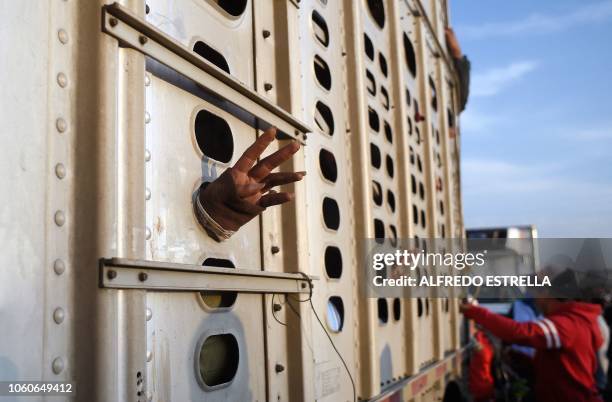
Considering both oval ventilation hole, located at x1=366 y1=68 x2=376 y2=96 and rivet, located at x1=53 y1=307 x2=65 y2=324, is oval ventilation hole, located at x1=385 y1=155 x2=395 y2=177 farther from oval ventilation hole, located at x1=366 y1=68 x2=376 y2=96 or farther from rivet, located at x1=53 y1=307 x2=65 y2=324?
rivet, located at x1=53 y1=307 x2=65 y2=324

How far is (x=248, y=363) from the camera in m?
1.99

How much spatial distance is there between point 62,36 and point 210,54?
2.34 feet

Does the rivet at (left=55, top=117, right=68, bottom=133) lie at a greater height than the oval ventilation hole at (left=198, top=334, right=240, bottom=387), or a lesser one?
greater

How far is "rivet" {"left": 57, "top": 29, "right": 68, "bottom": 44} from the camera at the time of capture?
4.43 ft

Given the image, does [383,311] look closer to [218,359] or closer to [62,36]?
[218,359]

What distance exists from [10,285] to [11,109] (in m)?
0.35

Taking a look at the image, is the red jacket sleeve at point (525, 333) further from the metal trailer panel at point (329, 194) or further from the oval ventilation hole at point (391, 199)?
the metal trailer panel at point (329, 194)

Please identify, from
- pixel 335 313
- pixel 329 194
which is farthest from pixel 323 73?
pixel 335 313

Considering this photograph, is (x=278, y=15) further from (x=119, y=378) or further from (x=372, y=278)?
(x=119, y=378)

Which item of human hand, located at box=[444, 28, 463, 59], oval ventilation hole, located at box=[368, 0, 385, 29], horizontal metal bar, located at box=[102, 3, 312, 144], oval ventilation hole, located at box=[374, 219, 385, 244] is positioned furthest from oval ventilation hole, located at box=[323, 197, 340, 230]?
human hand, located at box=[444, 28, 463, 59]

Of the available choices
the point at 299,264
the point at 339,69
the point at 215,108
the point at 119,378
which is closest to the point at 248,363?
the point at 299,264

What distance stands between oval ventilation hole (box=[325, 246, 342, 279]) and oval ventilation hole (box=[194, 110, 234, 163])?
0.85m

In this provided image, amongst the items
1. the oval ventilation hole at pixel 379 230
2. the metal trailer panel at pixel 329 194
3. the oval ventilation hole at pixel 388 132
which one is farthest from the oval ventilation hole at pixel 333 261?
the oval ventilation hole at pixel 388 132

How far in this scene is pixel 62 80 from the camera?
4.41 ft
